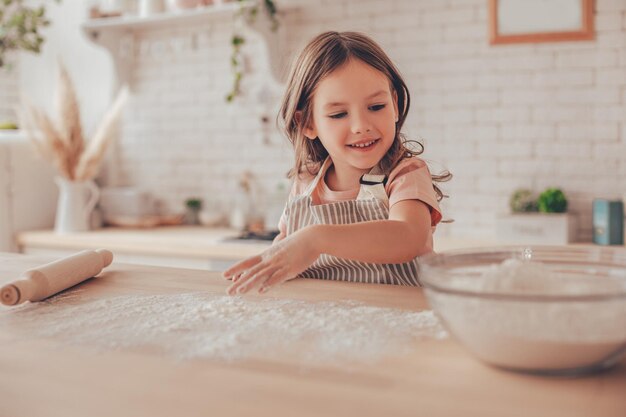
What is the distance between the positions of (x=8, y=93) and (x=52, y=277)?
3.30 m

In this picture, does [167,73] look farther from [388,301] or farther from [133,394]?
[133,394]

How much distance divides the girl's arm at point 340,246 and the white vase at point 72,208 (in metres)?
2.49

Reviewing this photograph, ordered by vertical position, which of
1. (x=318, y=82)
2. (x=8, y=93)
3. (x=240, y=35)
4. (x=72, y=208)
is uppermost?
(x=240, y=35)

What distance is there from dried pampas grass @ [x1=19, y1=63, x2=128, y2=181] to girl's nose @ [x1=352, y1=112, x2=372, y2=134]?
2290 mm

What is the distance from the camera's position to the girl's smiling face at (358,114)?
1570mm

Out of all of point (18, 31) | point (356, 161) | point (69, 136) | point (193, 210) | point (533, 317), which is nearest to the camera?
point (533, 317)

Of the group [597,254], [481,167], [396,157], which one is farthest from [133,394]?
[481,167]

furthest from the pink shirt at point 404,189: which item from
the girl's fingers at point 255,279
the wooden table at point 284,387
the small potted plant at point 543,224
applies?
the small potted plant at point 543,224

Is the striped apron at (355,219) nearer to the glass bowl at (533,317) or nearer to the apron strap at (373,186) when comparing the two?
the apron strap at (373,186)

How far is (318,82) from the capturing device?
1.65 m

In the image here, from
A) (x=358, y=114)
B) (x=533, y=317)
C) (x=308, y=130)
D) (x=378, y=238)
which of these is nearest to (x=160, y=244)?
(x=308, y=130)

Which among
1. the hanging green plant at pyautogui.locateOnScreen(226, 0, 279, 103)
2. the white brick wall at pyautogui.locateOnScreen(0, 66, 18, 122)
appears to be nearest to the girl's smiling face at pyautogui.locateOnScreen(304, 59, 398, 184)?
the hanging green plant at pyautogui.locateOnScreen(226, 0, 279, 103)

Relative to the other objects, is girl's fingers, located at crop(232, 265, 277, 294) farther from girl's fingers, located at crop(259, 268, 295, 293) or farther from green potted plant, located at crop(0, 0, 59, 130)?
green potted plant, located at crop(0, 0, 59, 130)

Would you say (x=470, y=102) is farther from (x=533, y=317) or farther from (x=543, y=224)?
(x=533, y=317)
